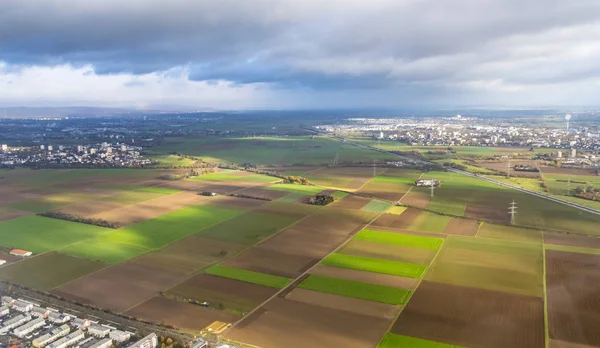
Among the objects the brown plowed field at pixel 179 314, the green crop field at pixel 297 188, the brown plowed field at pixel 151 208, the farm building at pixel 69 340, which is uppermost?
the green crop field at pixel 297 188

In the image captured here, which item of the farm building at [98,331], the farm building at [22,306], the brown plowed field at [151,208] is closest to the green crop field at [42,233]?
the brown plowed field at [151,208]

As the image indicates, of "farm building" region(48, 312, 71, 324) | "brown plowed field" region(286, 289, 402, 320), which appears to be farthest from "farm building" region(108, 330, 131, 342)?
"brown plowed field" region(286, 289, 402, 320)

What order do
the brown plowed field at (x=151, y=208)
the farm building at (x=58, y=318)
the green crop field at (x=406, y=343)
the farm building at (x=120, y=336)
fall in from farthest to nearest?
1. the brown plowed field at (x=151, y=208)
2. the farm building at (x=58, y=318)
3. the farm building at (x=120, y=336)
4. the green crop field at (x=406, y=343)

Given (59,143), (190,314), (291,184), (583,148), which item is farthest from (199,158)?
(583,148)

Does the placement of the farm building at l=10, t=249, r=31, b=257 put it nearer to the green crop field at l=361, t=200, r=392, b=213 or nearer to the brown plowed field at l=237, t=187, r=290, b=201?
the brown plowed field at l=237, t=187, r=290, b=201

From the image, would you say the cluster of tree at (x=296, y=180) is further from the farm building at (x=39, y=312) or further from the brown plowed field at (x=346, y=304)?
the farm building at (x=39, y=312)

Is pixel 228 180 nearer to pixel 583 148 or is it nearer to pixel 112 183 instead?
pixel 112 183
